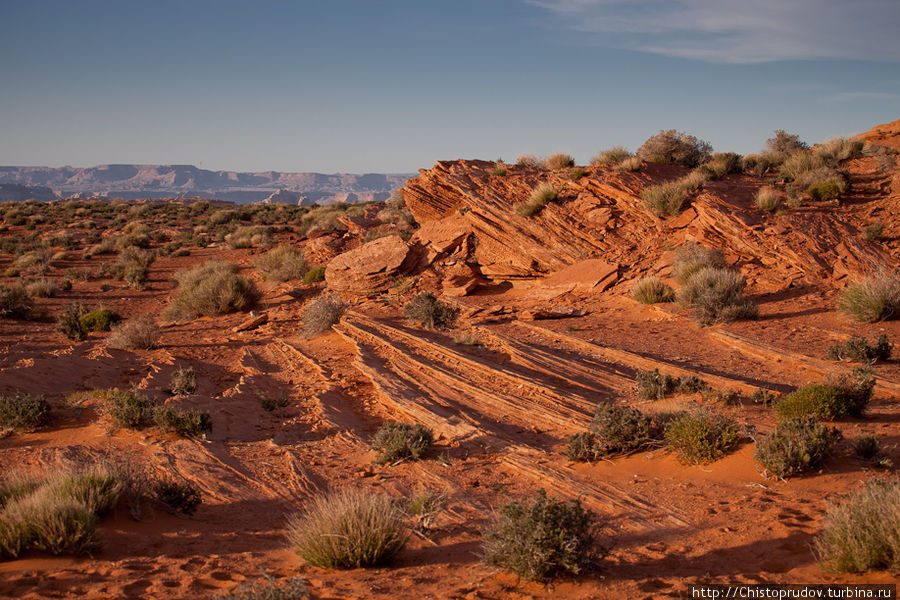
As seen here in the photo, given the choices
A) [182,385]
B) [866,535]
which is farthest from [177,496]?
[866,535]

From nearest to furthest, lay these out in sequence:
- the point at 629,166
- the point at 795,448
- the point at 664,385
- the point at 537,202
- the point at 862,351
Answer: the point at 795,448 → the point at 664,385 → the point at 862,351 → the point at 537,202 → the point at 629,166

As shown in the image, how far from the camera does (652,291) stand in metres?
13.3

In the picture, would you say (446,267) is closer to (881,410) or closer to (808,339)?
(808,339)

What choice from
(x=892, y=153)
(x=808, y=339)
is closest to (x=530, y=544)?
(x=808, y=339)

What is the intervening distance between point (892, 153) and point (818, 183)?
5.76 meters

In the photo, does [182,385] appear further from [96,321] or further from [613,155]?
[613,155]

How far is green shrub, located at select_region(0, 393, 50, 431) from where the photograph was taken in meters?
7.86

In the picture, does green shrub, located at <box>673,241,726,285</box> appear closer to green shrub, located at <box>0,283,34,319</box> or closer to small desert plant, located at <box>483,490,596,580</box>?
small desert plant, located at <box>483,490,596,580</box>

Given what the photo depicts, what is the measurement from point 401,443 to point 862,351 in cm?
712

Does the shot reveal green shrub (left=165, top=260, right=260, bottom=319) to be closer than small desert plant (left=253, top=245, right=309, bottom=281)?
Yes

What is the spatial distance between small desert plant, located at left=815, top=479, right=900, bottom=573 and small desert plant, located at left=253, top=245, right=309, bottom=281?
62.8 feet

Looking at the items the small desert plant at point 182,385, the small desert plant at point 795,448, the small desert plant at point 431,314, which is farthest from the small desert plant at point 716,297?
the small desert plant at point 182,385

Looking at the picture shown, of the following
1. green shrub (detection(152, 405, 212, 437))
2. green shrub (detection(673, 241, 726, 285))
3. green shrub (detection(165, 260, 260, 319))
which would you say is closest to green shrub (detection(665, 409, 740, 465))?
green shrub (detection(152, 405, 212, 437))

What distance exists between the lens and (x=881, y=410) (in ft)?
21.8
